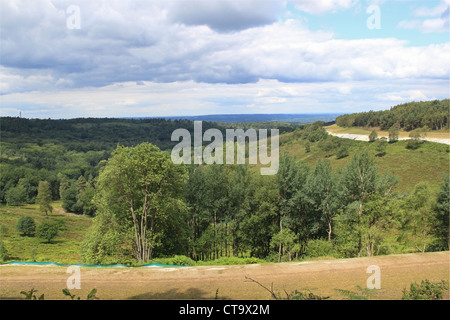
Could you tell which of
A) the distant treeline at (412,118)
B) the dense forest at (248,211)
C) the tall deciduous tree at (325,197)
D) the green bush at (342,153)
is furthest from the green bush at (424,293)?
the distant treeline at (412,118)

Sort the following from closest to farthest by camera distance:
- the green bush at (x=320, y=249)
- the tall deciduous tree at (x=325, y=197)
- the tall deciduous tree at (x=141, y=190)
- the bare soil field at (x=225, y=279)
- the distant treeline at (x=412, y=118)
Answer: the bare soil field at (x=225, y=279) → the tall deciduous tree at (x=141, y=190) → the green bush at (x=320, y=249) → the tall deciduous tree at (x=325, y=197) → the distant treeline at (x=412, y=118)

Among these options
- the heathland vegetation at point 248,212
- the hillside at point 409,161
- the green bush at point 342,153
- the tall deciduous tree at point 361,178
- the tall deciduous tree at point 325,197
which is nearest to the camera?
the heathland vegetation at point 248,212

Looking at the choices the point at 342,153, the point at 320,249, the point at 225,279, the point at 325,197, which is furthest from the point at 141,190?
the point at 342,153

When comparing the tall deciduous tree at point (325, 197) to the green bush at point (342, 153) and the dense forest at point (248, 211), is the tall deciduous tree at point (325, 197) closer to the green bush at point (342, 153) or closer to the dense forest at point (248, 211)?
the dense forest at point (248, 211)

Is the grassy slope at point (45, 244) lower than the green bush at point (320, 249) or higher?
lower

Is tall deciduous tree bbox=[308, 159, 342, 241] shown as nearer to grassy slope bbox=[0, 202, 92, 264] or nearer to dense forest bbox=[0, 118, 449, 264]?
dense forest bbox=[0, 118, 449, 264]

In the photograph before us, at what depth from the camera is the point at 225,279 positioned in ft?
52.3

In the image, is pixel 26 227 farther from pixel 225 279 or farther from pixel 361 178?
pixel 361 178

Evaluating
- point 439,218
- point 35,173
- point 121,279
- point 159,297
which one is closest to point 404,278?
point 159,297

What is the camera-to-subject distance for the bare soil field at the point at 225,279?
46.5 ft

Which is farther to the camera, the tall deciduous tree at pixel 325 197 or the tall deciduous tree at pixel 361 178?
the tall deciduous tree at pixel 325 197

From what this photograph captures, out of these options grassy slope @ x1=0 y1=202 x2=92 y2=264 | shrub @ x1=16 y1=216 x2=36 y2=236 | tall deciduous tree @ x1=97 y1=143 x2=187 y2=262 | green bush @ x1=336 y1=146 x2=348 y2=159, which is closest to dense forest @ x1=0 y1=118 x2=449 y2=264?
tall deciduous tree @ x1=97 y1=143 x2=187 y2=262

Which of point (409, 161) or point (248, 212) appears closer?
point (248, 212)

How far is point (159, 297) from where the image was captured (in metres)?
13.7
